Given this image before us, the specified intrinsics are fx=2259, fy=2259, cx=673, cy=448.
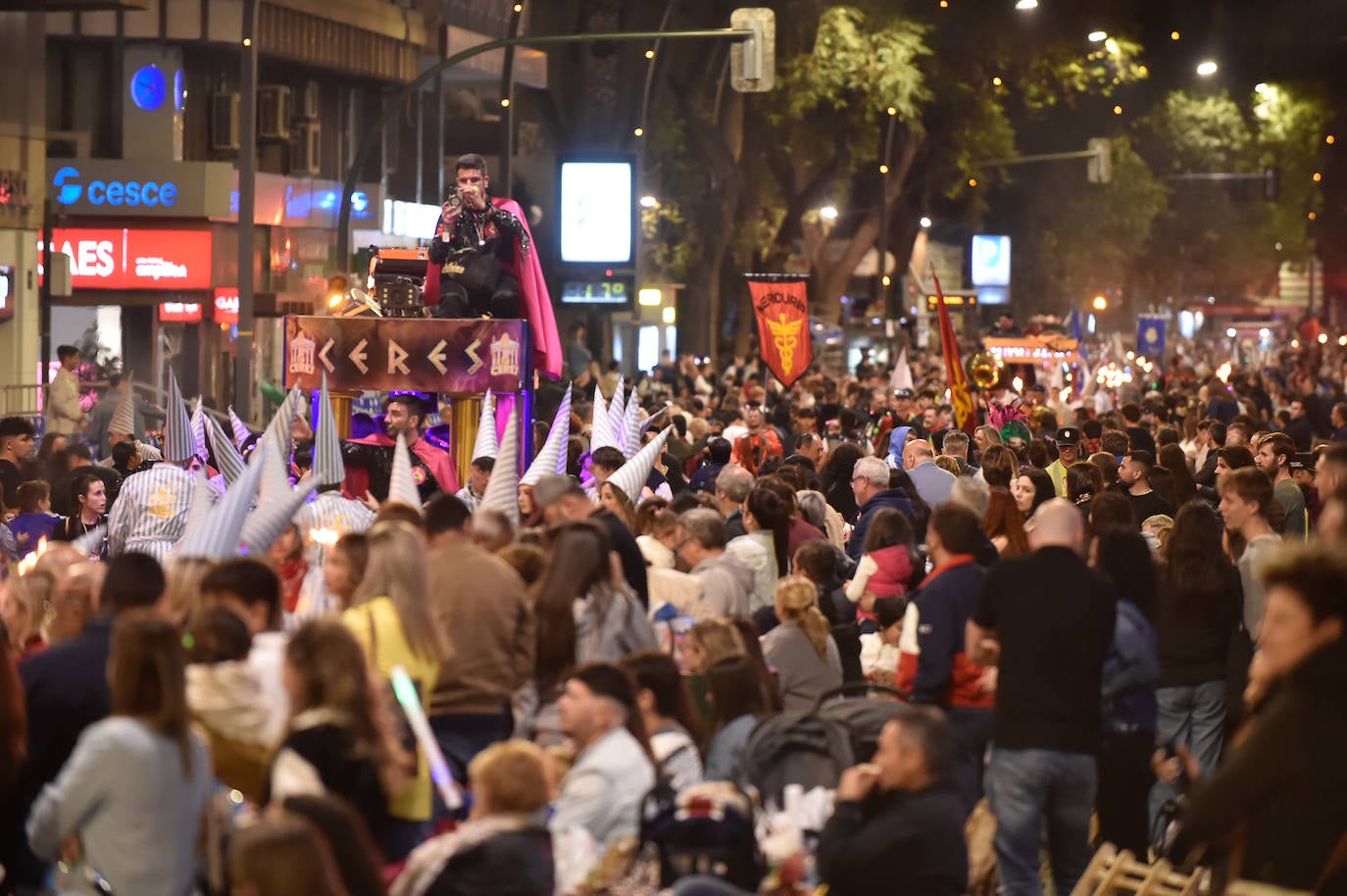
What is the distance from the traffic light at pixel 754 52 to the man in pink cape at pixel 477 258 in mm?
9438

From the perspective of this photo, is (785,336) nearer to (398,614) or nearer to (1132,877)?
(1132,877)

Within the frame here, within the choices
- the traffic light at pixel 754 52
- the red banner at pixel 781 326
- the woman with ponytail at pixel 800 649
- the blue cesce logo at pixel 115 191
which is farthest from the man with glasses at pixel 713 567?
the blue cesce logo at pixel 115 191

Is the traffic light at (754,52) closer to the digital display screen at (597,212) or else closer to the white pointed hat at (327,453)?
the white pointed hat at (327,453)

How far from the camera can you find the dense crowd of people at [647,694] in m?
6.75

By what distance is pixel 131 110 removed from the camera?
32.2 m

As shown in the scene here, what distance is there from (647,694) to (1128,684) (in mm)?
2116

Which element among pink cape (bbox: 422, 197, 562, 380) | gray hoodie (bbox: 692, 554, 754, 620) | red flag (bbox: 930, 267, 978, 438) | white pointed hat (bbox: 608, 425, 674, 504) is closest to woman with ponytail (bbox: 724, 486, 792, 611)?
white pointed hat (bbox: 608, 425, 674, 504)

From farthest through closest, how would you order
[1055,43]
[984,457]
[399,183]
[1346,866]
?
[1055,43] < [399,183] < [984,457] < [1346,866]

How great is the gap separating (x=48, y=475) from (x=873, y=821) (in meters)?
10.6

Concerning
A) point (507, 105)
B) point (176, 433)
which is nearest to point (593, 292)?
point (507, 105)

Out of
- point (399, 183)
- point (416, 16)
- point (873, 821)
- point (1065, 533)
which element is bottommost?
point (873, 821)

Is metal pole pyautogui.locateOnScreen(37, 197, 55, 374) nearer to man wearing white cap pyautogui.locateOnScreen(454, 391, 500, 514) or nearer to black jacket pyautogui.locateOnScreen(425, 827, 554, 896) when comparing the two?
man wearing white cap pyautogui.locateOnScreen(454, 391, 500, 514)

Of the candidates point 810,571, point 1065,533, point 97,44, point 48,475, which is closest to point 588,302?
point 97,44

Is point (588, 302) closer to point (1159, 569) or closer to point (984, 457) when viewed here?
point (984, 457)
